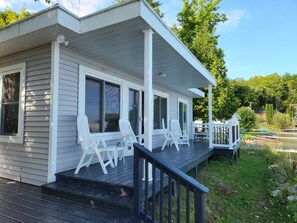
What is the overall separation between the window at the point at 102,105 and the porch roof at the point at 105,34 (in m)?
0.60

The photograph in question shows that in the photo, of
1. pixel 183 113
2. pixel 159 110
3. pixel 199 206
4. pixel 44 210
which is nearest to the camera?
pixel 199 206

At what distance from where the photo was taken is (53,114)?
11.7ft

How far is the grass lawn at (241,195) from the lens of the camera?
3.83 meters

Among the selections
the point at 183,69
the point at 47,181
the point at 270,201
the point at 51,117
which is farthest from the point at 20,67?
the point at 270,201

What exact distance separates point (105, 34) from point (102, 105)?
178 centimetres

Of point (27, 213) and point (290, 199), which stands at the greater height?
point (27, 213)

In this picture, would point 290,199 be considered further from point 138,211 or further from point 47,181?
point 47,181

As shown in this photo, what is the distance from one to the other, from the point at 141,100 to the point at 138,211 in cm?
436

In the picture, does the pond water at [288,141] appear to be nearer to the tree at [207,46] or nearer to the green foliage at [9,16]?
the tree at [207,46]

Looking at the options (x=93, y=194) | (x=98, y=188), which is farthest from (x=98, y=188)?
(x=93, y=194)

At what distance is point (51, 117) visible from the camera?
358cm

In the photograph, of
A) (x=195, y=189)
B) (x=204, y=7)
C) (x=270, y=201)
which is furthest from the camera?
(x=204, y=7)

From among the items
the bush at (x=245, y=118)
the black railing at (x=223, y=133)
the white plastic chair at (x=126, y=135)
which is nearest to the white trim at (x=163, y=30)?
the white plastic chair at (x=126, y=135)

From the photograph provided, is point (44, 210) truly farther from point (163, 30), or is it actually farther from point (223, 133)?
point (223, 133)
